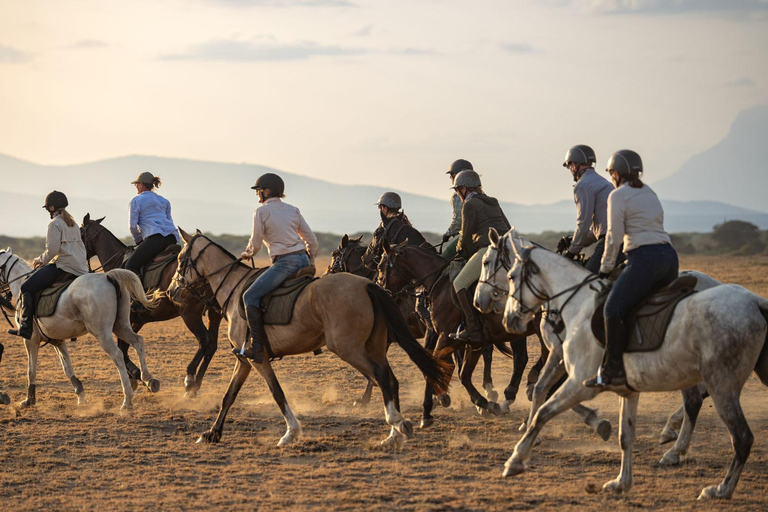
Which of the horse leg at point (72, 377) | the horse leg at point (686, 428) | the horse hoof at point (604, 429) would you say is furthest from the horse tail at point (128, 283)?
the horse leg at point (686, 428)

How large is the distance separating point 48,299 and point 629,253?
8204mm

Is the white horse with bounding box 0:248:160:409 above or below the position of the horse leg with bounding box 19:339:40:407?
above

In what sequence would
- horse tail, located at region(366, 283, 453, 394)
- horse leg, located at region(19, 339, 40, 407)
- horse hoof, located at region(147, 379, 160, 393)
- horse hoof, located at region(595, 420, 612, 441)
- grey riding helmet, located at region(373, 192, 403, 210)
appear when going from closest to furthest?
horse hoof, located at region(595, 420, 612, 441) → horse tail, located at region(366, 283, 453, 394) → horse hoof, located at region(147, 379, 160, 393) → horse leg, located at region(19, 339, 40, 407) → grey riding helmet, located at region(373, 192, 403, 210)

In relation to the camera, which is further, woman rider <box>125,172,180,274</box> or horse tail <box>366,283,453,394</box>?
woman rider <box>125,172,180,274</box>

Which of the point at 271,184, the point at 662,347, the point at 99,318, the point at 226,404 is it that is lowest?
the point at 226,404

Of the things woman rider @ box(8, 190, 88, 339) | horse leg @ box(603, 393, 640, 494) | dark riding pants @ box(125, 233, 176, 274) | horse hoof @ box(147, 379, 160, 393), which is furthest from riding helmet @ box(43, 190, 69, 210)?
horse leg @ box(603, 393, 640, 494)

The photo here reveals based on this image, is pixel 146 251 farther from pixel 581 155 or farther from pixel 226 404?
pixel 581 155

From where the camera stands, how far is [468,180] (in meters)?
12.0

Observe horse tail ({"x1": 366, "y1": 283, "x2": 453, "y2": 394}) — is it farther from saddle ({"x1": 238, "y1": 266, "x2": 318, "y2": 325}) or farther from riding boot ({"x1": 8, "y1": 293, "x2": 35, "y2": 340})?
riding boot ({"x1": 8, "y1": 293, "x2": 35, "y2": 340})

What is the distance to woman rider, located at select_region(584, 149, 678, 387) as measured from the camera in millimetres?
8016

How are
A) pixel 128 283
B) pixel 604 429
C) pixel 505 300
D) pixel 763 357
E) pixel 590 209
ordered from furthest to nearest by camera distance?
pixel 128 283 < pixel 590 209 < pixel 505 300 < pixel 604 429 < pixel 763 357

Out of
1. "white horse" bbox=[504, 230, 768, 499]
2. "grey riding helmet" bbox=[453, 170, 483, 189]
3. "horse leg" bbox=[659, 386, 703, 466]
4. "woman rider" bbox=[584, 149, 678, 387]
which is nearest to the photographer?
"white horse" bbox=[504, 230, 768, 499]

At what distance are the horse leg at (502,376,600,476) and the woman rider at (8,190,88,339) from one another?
7.36 metres

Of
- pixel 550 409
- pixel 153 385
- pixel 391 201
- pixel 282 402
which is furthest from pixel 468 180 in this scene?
pixel 153 385
